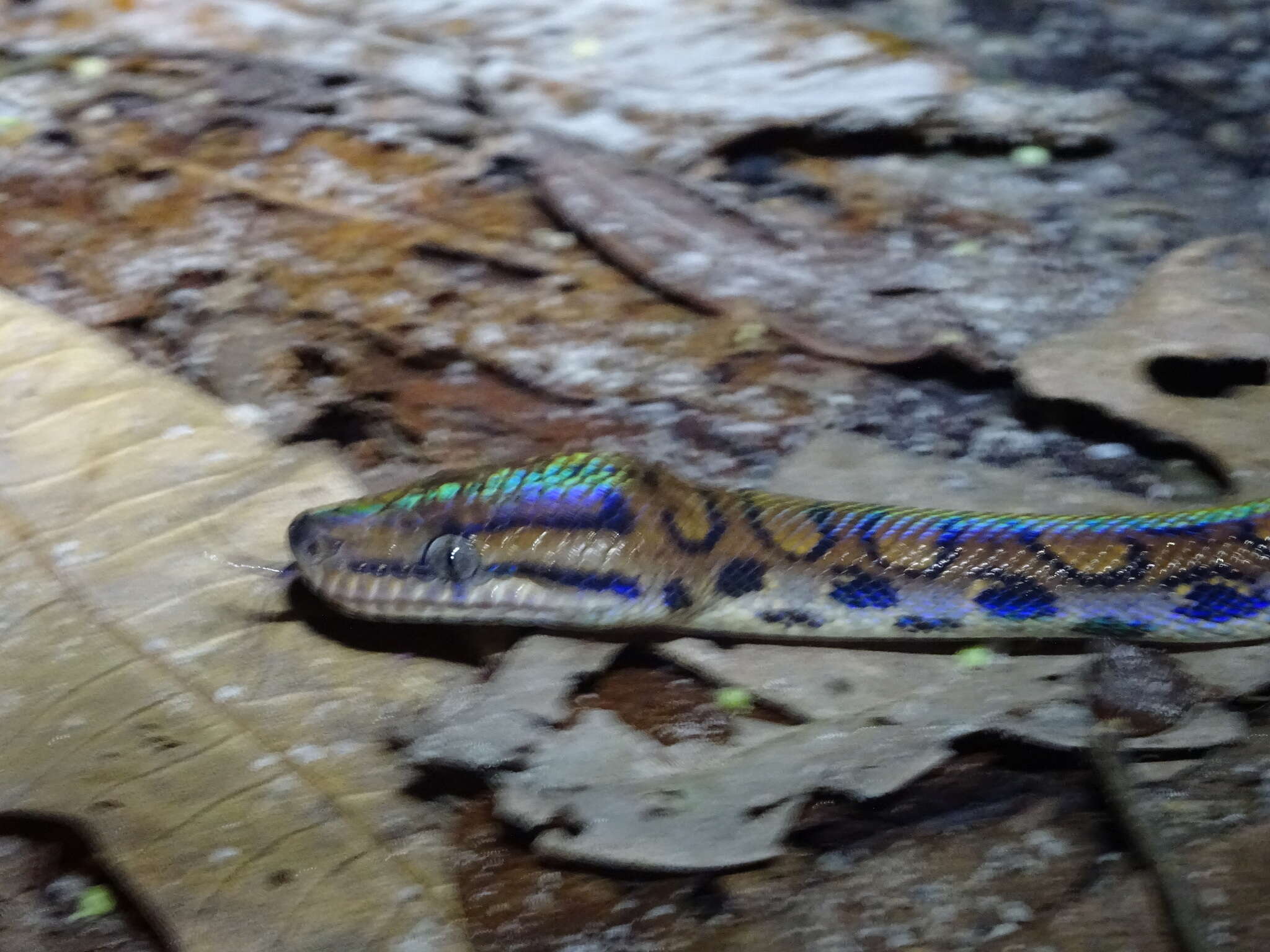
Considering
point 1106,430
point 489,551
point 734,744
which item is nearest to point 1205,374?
point 1106,430

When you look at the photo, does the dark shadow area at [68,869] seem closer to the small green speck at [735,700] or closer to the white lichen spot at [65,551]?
the white lichen spot at [65,551]

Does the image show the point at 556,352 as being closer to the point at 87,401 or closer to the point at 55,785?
the point at 87,401

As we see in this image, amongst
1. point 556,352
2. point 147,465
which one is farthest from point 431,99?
point 147,465

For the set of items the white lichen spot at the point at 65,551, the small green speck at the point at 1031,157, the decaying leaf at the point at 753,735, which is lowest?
the decaying leaf at the point at 753,735

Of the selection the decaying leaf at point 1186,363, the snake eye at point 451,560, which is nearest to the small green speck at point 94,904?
the snake eye at point 451,560

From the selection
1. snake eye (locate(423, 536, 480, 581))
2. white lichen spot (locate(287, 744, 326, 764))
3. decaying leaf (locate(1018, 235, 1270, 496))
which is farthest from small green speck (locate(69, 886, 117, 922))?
decaying leaf (locate(1018, 235, 1270, 496))

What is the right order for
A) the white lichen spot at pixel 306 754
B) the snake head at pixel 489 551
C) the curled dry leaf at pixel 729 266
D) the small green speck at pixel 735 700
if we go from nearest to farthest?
the white lichen spot at pixel 306 754
the small green speck at pixel 735 700
the snake head at pixel 489 551
the curled dry leaf at pixel 729 266
